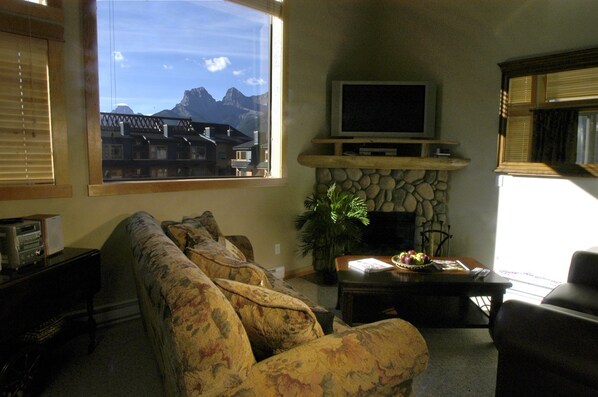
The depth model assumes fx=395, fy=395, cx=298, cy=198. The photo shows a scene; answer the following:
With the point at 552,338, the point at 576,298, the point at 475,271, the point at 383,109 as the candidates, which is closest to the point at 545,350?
the point at 552,338

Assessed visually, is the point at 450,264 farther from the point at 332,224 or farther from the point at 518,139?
the point at 518,139

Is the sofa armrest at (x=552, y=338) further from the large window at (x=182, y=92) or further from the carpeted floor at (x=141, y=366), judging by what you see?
the large window at (x=182, y=92)

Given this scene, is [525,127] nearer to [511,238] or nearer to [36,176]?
[511,238]

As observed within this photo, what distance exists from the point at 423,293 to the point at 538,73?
8.09 feet

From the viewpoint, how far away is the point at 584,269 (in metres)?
2.71

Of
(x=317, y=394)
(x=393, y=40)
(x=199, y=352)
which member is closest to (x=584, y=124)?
(x=393, y=40)

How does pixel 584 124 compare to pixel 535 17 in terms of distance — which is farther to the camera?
pixel 535 17

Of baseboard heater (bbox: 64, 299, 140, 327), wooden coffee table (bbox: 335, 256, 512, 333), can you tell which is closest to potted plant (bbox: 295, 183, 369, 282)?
wooden coffee table (bbox: 335, 256, 512, 333)

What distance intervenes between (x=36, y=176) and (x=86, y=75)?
0.79 m

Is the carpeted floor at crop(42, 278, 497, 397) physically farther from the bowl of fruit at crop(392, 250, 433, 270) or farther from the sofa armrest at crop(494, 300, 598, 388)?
the sofa armrest at crop(494, 300, 598, 388)

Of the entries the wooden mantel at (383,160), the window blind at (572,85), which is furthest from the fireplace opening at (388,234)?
the window blind at (572,85)

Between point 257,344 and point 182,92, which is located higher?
point 182,92

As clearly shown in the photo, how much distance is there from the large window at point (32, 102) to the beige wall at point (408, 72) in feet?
2.00

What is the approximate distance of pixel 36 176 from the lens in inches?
105
